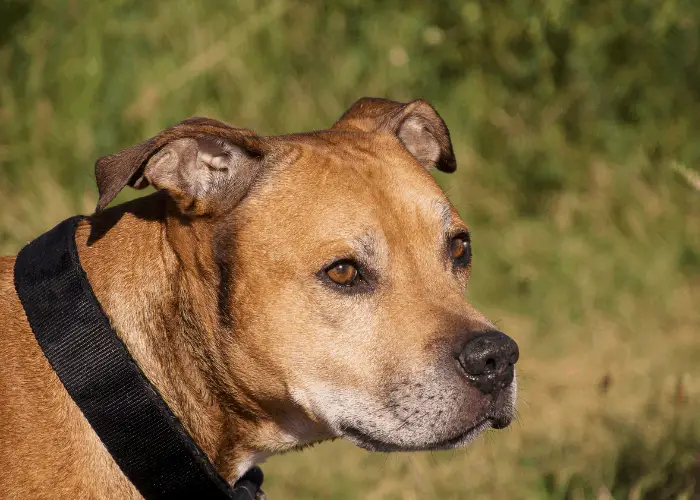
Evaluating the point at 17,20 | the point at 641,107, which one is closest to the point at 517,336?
the point at 641,107

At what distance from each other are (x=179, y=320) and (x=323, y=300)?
0.52 meters

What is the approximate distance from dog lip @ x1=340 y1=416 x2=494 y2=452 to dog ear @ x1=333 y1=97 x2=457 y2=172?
1456 millimetres

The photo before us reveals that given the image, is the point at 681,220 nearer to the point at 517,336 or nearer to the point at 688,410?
the point at 517,336

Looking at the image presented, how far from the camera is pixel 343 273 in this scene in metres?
3.84

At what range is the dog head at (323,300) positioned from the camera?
12.2ft

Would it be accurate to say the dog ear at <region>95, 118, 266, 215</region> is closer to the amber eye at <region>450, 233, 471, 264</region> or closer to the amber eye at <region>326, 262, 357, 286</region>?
the amber eye at <region>326, 262, 357, 286</region>

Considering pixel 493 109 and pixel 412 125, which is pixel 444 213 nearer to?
pixel 412 125

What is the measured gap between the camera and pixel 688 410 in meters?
5.92

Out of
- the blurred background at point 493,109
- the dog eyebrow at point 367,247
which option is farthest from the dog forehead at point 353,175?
the blurred background at point 493,109

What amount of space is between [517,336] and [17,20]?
179 inches

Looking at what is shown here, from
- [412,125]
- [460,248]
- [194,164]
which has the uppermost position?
[194,164]

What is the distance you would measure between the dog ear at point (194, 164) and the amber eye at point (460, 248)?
841 mm

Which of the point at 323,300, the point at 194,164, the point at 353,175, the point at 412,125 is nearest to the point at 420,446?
the point at 323,300

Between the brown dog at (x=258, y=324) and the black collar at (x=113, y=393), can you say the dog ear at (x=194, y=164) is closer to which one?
the brown dog at (x=258, y=324)
